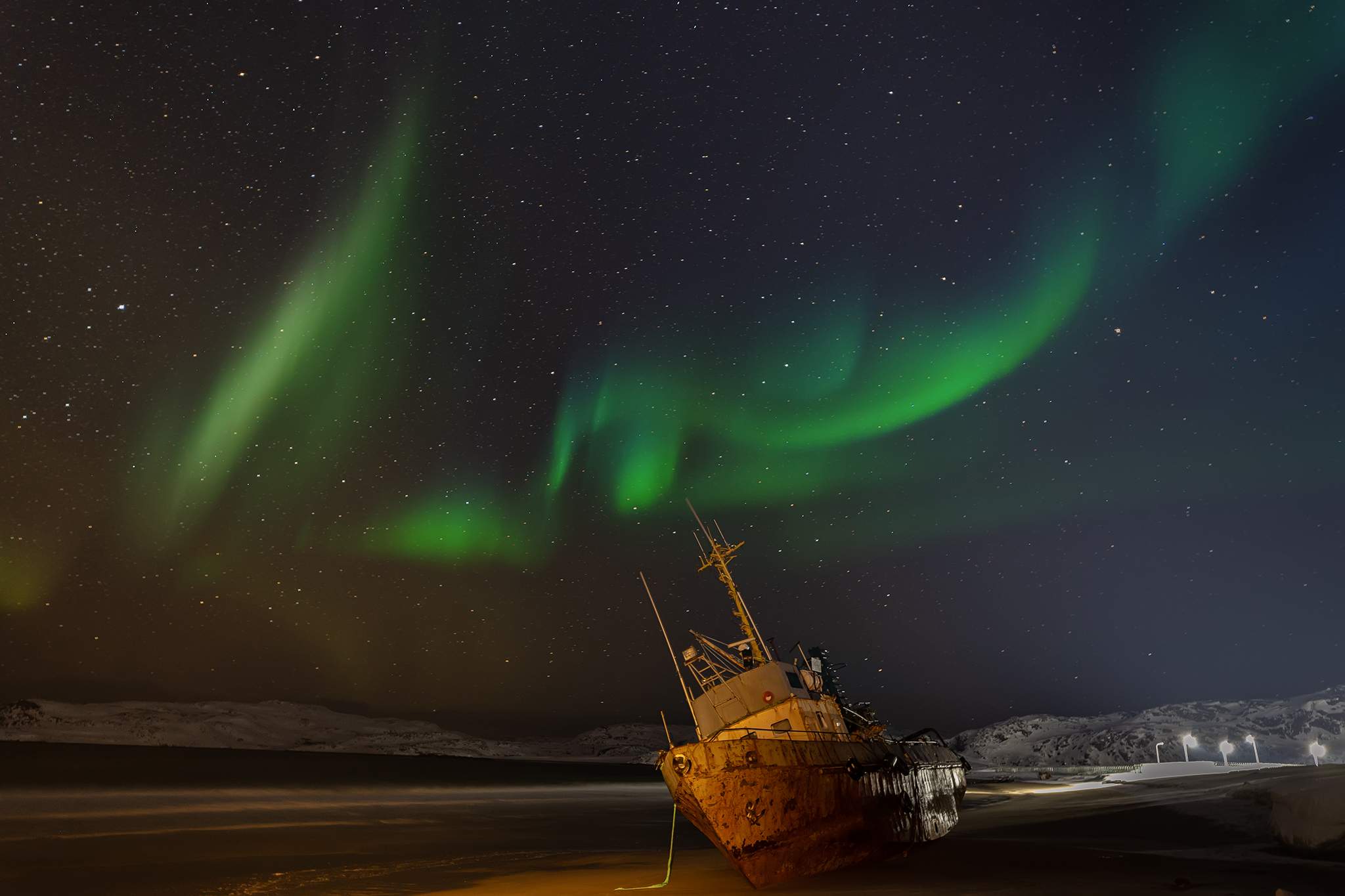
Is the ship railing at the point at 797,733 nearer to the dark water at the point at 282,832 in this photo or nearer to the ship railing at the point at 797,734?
the ship railing at the point at 797,734

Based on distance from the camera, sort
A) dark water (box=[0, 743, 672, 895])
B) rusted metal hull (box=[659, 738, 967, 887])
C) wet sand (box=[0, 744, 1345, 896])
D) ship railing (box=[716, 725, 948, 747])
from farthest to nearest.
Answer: dark water (box=[0, 743, 672, 895]), ship railing (box=[716, 725, 948, 747]), rusted metal hull (box=[659, 738, 967, 887]), wet sand (box=[0, 744, 1345, 896])

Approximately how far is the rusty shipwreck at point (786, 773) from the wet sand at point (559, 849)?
36.2 inches

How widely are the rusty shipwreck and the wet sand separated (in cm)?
92

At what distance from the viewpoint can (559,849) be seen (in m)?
36.5

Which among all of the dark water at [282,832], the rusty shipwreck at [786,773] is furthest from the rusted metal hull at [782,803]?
the dark water at [282,832]

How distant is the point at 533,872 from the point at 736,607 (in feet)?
36.2

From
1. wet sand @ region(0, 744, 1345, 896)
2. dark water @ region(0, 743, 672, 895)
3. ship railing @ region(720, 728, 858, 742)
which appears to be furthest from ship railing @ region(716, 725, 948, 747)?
dark water @ region(0, 743, 672, 895)

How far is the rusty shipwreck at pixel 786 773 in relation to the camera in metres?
20.9

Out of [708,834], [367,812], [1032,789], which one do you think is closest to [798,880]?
[708,834]

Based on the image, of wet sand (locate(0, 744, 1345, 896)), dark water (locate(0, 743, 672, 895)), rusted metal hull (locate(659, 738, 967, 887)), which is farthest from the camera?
dark water (locate(0, 743, 672, 895))

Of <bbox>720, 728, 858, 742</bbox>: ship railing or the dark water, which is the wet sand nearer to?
the dark water

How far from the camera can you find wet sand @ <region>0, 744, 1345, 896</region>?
19641mm

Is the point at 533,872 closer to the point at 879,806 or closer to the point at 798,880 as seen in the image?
the point at 798,880

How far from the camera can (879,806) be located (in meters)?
25.0
